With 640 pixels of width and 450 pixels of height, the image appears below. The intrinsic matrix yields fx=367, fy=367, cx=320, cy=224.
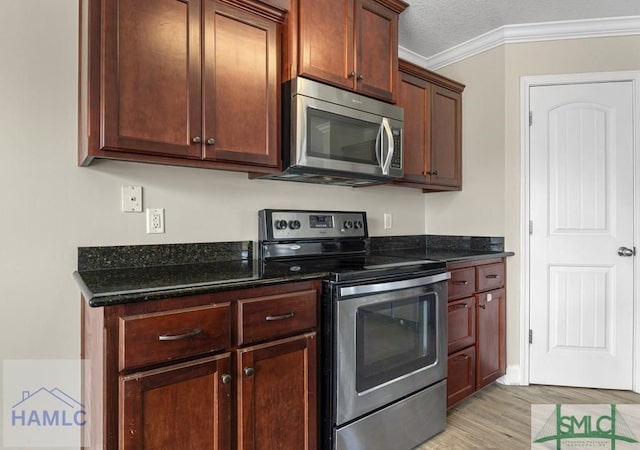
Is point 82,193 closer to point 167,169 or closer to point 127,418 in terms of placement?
point 167,169

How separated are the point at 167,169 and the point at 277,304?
35.0 inches

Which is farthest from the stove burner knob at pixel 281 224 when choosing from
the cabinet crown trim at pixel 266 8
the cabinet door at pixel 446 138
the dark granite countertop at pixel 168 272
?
the cabinet door at pixel 446 138

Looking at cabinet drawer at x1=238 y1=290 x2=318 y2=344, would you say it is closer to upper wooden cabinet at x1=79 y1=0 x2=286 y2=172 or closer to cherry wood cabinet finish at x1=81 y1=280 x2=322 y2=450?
cherry wood cabinet finish at x1=81 y1=280 x2=322 y2=450

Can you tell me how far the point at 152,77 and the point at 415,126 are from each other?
1.74 meters

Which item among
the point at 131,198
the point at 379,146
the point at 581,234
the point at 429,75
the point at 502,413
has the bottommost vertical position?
the point at 502,413

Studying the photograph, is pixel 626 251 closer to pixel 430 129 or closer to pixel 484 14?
pixel 430 129

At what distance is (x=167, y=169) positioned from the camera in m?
1.79

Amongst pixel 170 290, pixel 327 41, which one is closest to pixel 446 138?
pixel 327 41

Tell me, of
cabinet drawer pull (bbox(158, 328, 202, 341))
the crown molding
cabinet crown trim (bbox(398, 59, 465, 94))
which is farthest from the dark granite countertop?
the crown molding

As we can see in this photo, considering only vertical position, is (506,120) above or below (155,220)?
above

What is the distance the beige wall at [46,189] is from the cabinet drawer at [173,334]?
64 centimetres

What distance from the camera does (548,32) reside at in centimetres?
262

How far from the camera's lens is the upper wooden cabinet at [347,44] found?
1829 millimetres

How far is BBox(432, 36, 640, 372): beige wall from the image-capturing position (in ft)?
8.48
